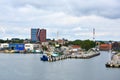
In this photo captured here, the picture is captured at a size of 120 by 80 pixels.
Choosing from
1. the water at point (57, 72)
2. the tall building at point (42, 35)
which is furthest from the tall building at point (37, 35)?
the water at point (57, 72)

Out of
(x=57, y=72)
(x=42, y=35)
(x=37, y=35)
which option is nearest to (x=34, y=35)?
(x=37, y=35)

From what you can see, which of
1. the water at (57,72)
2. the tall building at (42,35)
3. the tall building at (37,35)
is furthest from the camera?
the tall building at (42,35)

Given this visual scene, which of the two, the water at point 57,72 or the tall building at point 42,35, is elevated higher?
the tall building at point 42,35

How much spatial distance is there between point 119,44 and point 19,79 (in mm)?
87117

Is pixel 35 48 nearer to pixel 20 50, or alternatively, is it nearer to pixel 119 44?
pixel 20 50

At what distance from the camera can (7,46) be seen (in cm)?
9212

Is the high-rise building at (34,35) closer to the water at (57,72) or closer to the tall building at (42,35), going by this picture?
the tall building at (42,35)

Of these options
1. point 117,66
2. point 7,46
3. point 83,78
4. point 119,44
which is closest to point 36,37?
point 7,46

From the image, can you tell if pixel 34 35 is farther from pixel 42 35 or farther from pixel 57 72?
pixel 57 72

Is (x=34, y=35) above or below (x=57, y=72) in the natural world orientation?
above

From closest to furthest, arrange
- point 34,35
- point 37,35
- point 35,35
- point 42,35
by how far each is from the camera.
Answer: point 37,35 → point 35,35 → point 34,35 → point 42,35

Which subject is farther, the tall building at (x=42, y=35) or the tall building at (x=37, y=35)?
Answer: the tall building at (x=42, y=35)

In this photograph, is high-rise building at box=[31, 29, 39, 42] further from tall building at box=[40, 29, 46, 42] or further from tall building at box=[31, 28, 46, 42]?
tall building at box=[40, 29, 46, 42]

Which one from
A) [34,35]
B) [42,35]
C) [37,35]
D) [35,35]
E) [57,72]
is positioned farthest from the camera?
[42,35]
